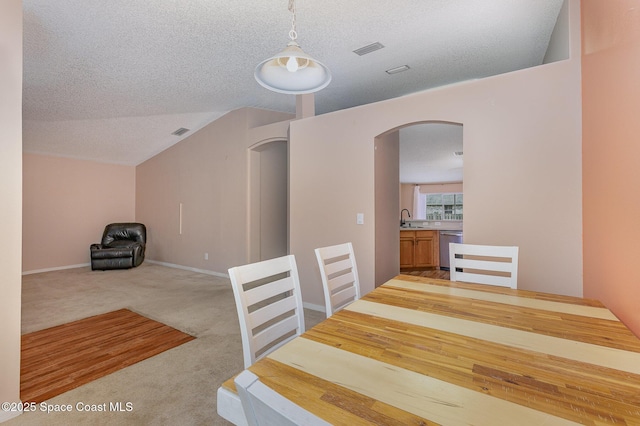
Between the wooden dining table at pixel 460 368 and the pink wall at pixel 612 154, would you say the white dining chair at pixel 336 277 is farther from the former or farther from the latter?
the pink wall at pixel 612 154

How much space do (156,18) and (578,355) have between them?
11.7 feet

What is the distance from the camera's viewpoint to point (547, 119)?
2.26 meters

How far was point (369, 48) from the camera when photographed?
10.1 ft

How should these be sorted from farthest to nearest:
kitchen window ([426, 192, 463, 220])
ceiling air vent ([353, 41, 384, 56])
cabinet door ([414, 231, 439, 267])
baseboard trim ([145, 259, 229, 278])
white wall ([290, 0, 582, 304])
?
1. kitchen window ([426, 192, 463, 220])
2. cabinet door ([414, 231, 439, 267])
3. baseboard trim ([145, 259, 229, 278])
4. ceiling air vent ([353, 41, 384, 56])
5. white wall ([290, 0, 582, 304])

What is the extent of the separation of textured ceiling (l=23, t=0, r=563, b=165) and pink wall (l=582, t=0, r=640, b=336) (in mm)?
995

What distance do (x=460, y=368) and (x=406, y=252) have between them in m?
4.94

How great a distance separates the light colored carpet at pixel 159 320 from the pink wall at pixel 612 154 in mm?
2332

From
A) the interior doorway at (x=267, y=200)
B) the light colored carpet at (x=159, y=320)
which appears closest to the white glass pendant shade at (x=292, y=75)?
the light colored carpet at (x=159, y=320)

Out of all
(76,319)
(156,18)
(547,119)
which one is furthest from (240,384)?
(76,319)

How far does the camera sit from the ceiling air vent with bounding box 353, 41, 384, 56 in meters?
3.02

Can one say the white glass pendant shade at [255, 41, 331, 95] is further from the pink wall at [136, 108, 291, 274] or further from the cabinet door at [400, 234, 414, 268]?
the cabinet door at [400, 234, 414, 268]

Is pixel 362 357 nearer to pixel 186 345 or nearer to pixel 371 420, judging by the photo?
pixel 371 420

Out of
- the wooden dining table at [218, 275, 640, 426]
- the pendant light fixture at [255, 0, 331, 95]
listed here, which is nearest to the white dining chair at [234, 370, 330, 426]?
the wooden dining table at [218, 275, 640, 426]

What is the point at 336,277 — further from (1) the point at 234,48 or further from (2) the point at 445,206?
(2) the point at 445,206
